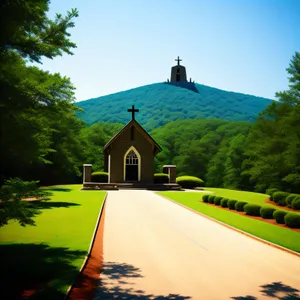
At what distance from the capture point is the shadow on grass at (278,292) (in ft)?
23.4

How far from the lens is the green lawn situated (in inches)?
304

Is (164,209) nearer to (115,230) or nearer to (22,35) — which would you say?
(115,230)

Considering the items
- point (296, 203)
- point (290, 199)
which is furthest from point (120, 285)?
point (290, 199)

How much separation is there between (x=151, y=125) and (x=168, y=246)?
13025 cm

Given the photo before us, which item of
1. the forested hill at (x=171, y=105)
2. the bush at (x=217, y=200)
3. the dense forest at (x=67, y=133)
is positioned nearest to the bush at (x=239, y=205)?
the bush at (x=217, y=200)

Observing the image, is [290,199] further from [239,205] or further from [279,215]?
[279,215]

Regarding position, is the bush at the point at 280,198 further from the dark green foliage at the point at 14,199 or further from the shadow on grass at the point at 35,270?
the dark green foliage at the point at 14,199

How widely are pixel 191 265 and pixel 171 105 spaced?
150164mm

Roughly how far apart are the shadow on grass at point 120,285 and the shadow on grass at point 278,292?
1.73 meters

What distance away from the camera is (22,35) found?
35.1 ft

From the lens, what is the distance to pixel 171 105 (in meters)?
158

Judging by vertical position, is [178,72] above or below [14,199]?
above

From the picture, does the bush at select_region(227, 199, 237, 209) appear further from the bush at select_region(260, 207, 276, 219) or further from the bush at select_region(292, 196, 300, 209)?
the bush at select_region(292, 196, 300, 209)

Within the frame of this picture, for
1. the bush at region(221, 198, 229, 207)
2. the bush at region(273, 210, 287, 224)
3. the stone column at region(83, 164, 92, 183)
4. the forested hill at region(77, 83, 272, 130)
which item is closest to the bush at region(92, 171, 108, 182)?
the stone column at region(83, 164, 92, 183)
